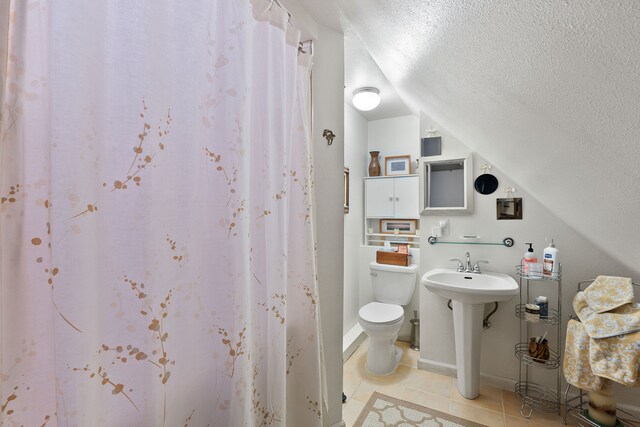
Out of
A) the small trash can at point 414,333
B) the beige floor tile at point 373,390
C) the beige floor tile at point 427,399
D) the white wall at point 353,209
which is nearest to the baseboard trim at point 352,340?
the white wall at point 353,209

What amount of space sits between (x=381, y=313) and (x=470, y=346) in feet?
2.09

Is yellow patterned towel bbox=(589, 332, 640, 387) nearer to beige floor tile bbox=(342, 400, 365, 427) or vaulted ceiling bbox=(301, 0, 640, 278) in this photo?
vaulted ceiling bbox=(301, 0, 640, 278)

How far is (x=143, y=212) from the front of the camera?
2.07 feet

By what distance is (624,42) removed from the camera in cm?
40

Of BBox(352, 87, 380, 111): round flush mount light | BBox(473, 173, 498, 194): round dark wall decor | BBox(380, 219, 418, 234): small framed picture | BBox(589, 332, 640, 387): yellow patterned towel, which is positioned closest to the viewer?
BBox(589, 332, 640, 387): yellow patterned towel

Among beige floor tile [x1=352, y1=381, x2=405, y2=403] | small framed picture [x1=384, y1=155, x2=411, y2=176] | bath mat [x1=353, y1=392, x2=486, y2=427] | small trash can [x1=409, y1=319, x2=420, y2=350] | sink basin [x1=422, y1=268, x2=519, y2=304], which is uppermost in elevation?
small framed picture [x1=384, y1=155, x2=411, y2=176]

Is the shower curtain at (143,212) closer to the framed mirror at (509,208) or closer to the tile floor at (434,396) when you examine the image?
the tile floor at (434,396)

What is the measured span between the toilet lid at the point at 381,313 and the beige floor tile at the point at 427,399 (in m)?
0.48

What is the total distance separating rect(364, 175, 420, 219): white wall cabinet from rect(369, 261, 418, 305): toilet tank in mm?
516

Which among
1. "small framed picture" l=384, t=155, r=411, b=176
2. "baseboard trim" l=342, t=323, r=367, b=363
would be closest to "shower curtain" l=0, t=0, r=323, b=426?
"baseboard trim" l=342, t=323, r=367, b=363

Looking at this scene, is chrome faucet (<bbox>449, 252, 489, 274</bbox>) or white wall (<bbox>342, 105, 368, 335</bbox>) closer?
chrome faucet (<bbox>449, 252, 489, 274</bbox>)

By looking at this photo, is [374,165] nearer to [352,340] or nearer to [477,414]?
[352,340]

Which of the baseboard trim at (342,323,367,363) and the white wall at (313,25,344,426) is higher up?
the white wall at (313,25,344,426)

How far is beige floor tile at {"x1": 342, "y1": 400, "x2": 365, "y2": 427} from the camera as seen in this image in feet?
5.39
